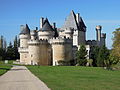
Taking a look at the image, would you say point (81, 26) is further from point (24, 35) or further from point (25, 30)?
point (24, 35)

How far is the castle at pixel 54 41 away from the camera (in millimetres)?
55562

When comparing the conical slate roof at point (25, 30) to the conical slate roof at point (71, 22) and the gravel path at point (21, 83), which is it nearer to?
the conical slate roof at point (71, 22)

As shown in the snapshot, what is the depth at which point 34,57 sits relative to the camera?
56.0 metres

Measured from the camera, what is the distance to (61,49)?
55188 mm

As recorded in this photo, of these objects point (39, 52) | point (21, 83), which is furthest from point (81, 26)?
point (21, 83)

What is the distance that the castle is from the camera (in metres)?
55.6

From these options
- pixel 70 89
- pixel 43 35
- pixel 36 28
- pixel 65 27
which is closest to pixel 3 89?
pixel 70 89

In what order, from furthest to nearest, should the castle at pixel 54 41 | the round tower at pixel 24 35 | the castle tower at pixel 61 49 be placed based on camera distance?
the round tower at pixel 24 35 < the castle at pixel 54 41 < the castle tower at pixel 61 49

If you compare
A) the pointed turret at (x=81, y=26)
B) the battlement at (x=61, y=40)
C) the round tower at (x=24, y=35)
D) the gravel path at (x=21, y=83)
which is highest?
the pointed turret at (x=81, y=26)

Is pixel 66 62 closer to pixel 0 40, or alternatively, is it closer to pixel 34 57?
Answer: pixel 34 57

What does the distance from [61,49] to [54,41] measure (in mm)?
2255

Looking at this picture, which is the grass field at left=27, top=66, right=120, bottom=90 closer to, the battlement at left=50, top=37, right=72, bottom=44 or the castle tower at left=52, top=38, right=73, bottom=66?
the castle tower at left=52, top=38, right=73, bottom=66

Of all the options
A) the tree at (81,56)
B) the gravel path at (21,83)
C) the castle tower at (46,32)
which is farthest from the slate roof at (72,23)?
the gravel path at (21,83)

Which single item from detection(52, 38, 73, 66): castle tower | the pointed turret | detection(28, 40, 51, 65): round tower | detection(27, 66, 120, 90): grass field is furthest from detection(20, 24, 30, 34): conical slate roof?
detection(27, 66, 120, 90): grass field
